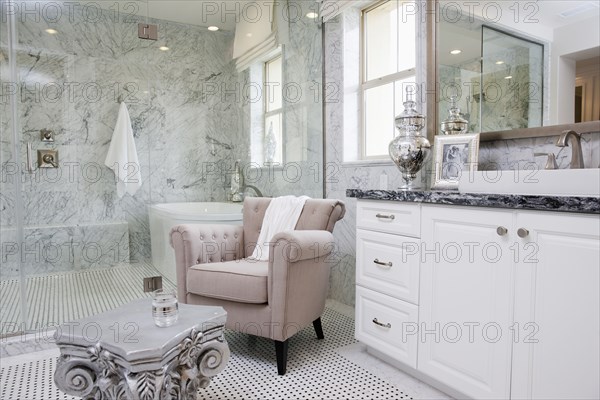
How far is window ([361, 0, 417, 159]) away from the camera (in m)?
2.59

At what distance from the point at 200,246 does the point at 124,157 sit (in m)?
1.13

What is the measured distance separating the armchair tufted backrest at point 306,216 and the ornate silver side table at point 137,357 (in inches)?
38.9

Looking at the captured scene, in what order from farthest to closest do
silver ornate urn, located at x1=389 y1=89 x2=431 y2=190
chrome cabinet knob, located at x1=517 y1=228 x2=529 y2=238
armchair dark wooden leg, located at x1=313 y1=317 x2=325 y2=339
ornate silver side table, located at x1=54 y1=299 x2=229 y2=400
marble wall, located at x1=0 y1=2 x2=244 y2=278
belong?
marble wall, located at x1=0 y1=2 x2=244 y2=278, armchair dark wooden leg, located at x1=313 y1=317 x2=325 y2=339, silver ornate urn, located at x1=389 y1=89 x2=431 y2=190, chrome cabinet knob, located at x1=517 y1=228 x2=529 y2=238, ornate silver side table, located at x1=54 y1=299 x2=229 y2=400

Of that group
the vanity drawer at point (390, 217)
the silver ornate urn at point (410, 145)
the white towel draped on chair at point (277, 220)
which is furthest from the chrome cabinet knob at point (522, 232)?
the white towel draped on chair at point (277, 220)

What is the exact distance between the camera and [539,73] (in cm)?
174

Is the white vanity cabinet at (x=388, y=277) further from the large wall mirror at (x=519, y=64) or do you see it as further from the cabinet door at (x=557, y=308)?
the large wall mirror at (x=519, y=64)

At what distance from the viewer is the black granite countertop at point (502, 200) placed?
114 centimetres

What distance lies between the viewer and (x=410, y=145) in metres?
2.01

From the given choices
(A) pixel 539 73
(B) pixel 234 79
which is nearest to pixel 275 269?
(A) pixel 539 73

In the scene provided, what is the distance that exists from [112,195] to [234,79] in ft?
4.53

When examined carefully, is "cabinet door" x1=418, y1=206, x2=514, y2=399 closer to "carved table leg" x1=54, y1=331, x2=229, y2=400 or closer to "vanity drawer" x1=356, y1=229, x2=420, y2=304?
"vanity drawer" x1=356, y1=229, x2=420, y2=304

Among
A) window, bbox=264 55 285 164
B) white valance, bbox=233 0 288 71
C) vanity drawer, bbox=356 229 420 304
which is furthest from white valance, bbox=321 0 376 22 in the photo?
vanity drawer, bbox=356 229 420 304

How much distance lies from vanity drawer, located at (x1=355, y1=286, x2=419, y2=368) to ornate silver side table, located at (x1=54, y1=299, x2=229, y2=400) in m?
0.84

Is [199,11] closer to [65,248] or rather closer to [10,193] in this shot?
[10,193]
